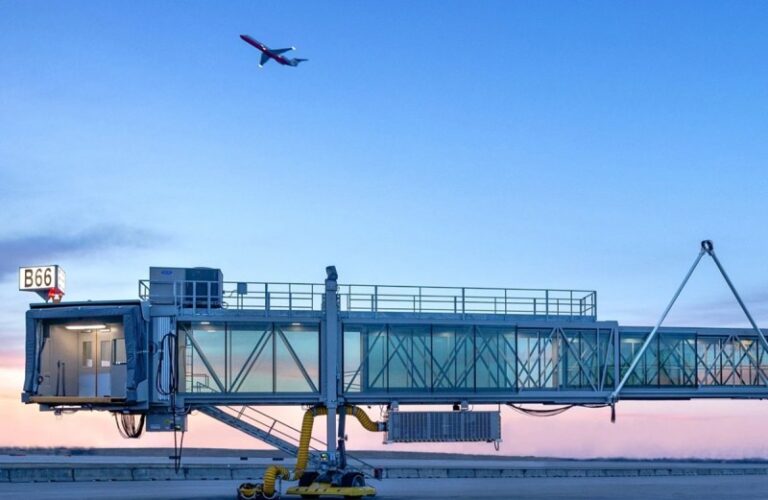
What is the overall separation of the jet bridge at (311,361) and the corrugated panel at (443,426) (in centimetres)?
6

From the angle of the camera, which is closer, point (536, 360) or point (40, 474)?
point (536, 360)

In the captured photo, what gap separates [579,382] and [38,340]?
3273 centimetres

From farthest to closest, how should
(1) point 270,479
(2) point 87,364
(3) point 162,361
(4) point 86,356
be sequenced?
(4) point 86,356 → (2) point 87,364 → (1) point 270,479 → (3) point 162,361

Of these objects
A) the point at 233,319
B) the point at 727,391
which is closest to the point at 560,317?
the point at 727,391

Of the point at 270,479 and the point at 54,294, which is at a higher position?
the point at 54,294

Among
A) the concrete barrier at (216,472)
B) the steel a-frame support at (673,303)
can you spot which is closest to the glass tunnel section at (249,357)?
the steel a-frame support at (673,303)

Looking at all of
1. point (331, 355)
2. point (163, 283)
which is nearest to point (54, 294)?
point (163, 283)

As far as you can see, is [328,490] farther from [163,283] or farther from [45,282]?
[45,282]

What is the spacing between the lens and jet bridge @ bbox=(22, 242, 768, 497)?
202ft

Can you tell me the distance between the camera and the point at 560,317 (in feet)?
227

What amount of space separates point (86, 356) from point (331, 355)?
14.7 m

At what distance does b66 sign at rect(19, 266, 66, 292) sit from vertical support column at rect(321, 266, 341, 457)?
52.3ft

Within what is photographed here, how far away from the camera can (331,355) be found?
62.8m

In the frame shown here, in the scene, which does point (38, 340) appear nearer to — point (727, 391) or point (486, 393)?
point (486, 393)
